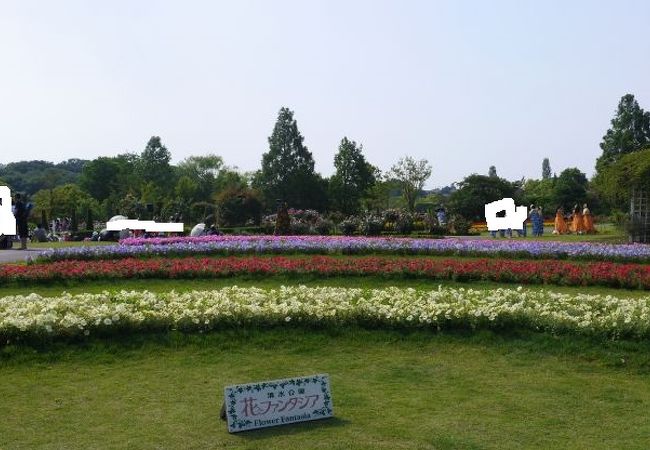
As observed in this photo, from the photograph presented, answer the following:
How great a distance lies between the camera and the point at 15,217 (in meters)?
19.8

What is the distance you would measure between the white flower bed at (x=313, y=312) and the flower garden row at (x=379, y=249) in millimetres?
6347

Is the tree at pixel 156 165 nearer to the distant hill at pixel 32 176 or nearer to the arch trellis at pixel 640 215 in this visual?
the distant hill at pixel 32 176

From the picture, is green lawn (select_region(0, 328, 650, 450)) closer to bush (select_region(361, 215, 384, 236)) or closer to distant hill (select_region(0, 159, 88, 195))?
bush (select_region(361, 215, 384, 236))

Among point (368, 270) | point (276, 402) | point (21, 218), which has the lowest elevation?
point (276, 402)

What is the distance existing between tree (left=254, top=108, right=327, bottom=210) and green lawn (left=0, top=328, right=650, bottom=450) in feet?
149

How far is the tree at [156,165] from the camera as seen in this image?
2808 inches

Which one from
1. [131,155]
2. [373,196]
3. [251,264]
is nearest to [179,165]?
[131,155]

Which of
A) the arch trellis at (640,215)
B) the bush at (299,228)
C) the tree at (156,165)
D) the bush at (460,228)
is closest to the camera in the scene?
the arch trellis at (640,215)

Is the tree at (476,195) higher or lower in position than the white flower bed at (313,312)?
higher

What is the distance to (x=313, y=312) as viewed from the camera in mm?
7641

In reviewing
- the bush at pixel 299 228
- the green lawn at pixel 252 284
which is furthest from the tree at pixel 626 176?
the green lawn at pixel 252 284

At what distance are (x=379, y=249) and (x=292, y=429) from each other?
11343mm

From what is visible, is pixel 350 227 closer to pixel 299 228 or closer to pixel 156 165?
pixel 299 228

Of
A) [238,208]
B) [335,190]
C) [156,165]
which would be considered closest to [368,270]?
[238,208]
